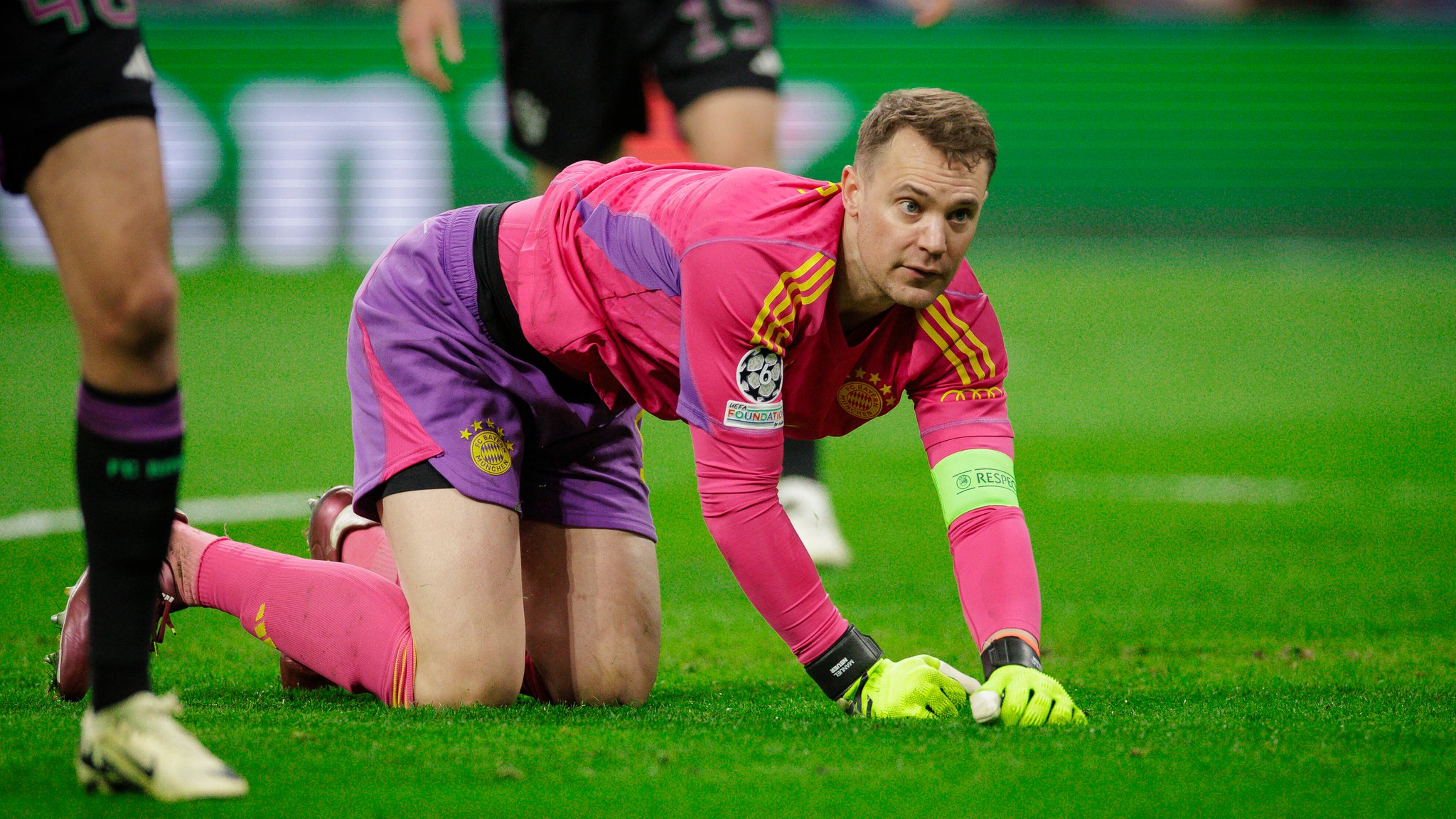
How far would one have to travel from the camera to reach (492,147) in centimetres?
1431

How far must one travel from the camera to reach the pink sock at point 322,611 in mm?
3502

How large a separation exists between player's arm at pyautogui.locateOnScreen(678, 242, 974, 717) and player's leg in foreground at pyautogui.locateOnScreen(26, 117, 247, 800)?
39.2 inches

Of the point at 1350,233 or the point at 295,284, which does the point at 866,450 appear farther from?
the point at 1350,233

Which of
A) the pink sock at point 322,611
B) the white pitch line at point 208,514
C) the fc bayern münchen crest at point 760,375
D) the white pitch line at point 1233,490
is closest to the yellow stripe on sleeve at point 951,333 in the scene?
the fc bayern münchen crest at point 760,375

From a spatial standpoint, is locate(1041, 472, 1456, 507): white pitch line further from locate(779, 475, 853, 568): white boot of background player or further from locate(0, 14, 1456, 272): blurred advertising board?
locate(0, 14, 1456, 272): blurred advertising board

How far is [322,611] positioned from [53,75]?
1536 mm

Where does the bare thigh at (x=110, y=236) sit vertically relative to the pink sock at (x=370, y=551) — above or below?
above

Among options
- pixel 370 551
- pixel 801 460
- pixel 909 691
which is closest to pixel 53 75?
pixel 370 551

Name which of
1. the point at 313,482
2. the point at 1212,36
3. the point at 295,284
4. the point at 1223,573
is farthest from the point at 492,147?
the point at 1223,573

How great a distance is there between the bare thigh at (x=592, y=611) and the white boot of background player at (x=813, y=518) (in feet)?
4.88

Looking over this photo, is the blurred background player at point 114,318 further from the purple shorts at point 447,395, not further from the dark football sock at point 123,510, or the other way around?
the purple shorts at point 447,395

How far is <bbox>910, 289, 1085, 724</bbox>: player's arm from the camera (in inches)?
127

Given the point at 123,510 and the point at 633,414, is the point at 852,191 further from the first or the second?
the point at 123,510

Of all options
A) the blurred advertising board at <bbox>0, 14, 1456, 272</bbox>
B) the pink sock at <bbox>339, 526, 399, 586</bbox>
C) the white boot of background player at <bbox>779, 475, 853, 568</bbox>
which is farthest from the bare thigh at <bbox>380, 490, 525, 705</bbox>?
the blurred advertising board at <bbox>0, 14, 1456, 272</bbox>
